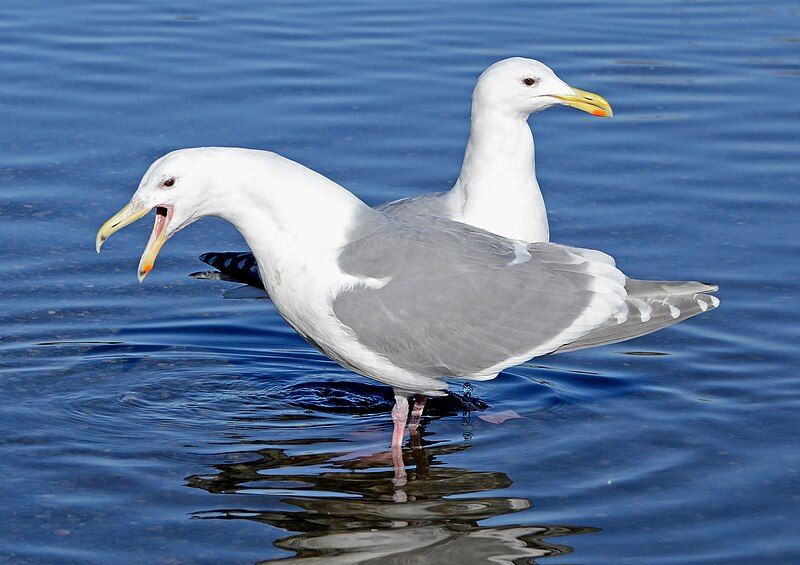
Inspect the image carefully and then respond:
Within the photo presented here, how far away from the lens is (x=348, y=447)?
23.4ft

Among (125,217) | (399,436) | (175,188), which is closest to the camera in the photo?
(175,188)

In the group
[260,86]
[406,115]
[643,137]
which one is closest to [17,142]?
[260,86]

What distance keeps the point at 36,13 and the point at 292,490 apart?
870cm

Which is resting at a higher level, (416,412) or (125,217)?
(125,217)

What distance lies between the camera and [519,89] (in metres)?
7.94

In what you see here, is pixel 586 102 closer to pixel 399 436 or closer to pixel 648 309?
pixel 648 309

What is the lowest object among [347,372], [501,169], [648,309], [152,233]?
[347,372]

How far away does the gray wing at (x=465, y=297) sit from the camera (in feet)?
21.4

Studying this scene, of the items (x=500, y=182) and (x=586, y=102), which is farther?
(x=586, y=102)

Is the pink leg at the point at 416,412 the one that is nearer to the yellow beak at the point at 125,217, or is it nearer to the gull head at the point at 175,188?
the gull head at the point at 175,188

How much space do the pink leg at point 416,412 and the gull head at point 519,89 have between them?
162 centimetres

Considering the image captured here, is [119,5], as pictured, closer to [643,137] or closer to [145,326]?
[643,137]

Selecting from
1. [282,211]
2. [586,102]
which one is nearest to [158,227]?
[282,211]

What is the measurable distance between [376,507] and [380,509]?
30 millimetres
